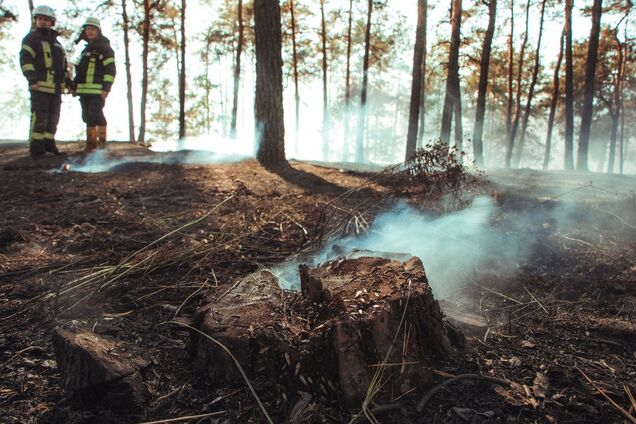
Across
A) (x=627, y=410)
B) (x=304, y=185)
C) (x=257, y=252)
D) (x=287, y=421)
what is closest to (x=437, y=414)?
(x=287, y=421)

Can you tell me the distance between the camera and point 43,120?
7.33m

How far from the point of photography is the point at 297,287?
2.89 meters

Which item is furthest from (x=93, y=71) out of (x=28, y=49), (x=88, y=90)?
(x=28, y=49)

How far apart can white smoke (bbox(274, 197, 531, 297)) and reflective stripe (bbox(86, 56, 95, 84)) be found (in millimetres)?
6601

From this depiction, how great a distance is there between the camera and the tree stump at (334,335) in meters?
1.83

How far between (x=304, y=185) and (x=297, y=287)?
10.8 feet

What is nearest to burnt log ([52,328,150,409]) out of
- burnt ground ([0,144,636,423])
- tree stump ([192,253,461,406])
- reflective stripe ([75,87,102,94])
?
burnt ground ([0,144,636,423])

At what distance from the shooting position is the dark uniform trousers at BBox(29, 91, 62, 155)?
7.22 metres

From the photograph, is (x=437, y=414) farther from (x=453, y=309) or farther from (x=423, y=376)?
(x=453, y=309)

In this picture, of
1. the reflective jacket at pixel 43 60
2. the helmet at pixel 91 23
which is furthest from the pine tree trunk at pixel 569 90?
the reflective jacket at pixel 43 60

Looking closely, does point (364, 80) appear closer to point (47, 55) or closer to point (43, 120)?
point (47, 55)

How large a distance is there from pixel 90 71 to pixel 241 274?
675 cm

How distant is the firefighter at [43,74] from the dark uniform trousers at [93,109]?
51cm

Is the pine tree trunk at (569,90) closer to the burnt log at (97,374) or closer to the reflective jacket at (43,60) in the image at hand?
the reflective jacket at (43,60)
